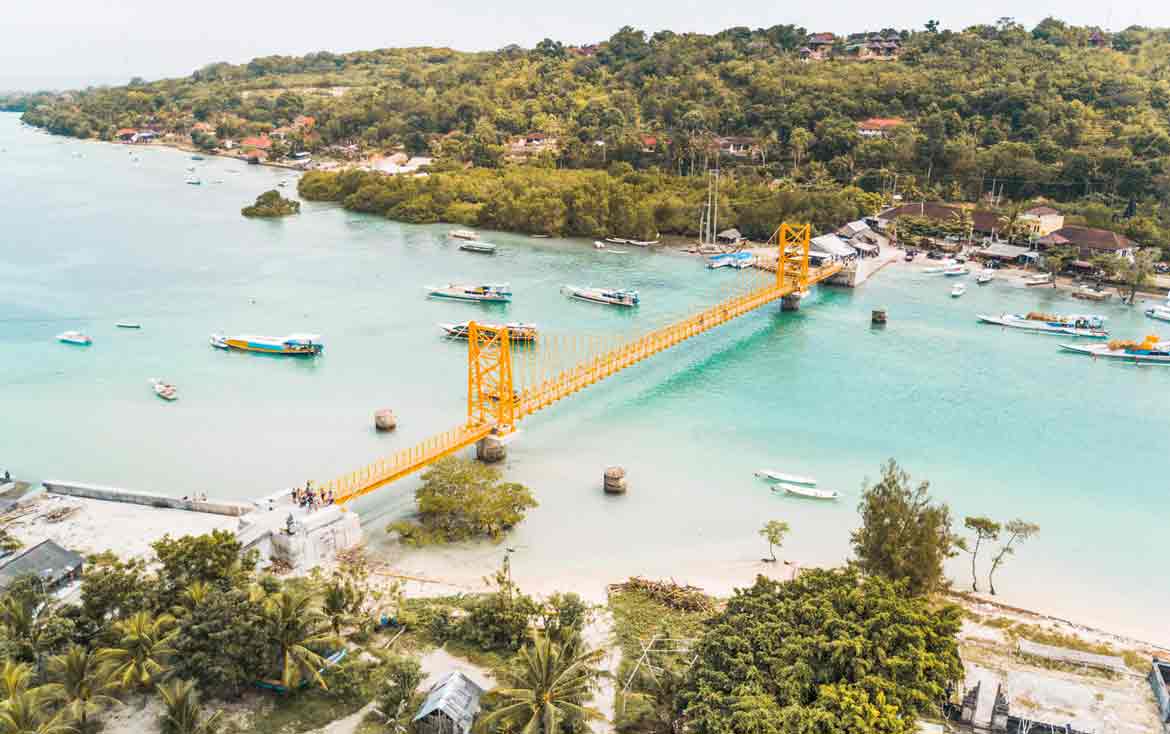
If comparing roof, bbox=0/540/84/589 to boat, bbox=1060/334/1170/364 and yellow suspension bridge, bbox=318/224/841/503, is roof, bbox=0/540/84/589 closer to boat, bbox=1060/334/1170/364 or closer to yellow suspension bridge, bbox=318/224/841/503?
yellow suspension bridge, bbox=318/224/841/503

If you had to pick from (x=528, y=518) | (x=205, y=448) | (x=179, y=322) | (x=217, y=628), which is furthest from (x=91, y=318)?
(x=217, y=628)

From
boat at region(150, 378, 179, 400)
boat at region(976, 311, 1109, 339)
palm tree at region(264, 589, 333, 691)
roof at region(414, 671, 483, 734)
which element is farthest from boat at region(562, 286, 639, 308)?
roof at region(414, 671, 483, 734)

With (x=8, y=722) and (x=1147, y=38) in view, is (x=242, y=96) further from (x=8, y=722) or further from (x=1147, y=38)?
(x=8, y=722)

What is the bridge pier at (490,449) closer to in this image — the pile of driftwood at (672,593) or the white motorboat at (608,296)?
the pile of driftwood at (672,593)

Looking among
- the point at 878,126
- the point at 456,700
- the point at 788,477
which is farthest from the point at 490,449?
the point at 878,126

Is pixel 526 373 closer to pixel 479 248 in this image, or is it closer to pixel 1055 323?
pixel 479 248

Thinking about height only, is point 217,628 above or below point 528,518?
above
